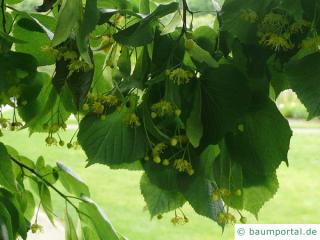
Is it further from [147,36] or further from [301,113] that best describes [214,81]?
[301,113]

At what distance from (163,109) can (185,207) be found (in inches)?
73.4

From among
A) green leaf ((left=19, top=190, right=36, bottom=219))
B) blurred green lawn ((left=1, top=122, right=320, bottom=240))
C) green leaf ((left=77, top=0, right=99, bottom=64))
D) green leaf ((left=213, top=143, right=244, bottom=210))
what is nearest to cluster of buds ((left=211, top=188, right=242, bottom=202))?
green leaf ((left=213, top=143, right=244, bottom=210))

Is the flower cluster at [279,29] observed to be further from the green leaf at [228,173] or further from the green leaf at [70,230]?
the green leaf at [70,230]

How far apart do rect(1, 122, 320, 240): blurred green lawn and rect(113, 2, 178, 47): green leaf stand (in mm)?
1405

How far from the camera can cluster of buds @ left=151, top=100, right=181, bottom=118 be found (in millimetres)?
268

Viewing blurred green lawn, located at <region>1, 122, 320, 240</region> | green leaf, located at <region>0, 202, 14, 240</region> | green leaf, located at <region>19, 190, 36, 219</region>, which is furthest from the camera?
blurred green lawn, located at <region>1, 122, 320, 240</region>

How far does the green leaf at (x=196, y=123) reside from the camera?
0.87ft

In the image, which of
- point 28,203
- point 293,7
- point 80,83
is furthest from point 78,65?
point 28,203

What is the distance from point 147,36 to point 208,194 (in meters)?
0.11

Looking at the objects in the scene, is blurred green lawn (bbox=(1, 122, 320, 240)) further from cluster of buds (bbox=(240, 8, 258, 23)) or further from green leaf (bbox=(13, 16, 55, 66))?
cluster of buds (bbox=(240, 8, 258, 23))

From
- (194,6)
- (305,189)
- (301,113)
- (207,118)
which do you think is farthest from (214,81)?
(301,113)

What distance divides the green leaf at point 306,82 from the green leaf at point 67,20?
105 mm

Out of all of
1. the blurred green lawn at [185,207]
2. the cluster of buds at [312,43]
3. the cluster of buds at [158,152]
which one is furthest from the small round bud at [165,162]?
the blurred green lawn at [185,207]

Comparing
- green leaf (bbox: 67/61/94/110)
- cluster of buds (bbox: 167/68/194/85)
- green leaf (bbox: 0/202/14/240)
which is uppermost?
cluster of buds (bbox: 167/68/194/85)
